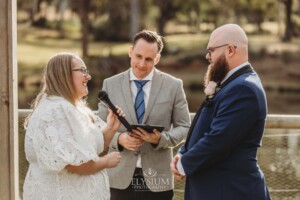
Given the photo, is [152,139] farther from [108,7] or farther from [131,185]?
[108,7]

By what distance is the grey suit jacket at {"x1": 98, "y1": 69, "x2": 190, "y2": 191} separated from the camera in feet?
13.6

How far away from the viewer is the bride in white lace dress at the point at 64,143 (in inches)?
141

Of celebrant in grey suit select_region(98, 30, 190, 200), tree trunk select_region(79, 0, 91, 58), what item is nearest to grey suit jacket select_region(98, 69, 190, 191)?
celebrant in grey suit select_region(98, 30, 190, 200)

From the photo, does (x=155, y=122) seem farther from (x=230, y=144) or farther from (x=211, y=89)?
(x=230, y=144)

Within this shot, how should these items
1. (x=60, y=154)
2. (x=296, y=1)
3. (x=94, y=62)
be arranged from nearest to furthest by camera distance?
(x=60, y=154)
(x=94, y=62)
(x=296, y=1)

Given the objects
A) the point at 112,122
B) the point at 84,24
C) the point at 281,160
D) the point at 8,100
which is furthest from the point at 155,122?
the point at 84,24

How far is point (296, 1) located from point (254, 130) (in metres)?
37.2

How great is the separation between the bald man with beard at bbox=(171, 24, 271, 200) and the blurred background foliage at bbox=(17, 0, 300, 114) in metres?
19.3

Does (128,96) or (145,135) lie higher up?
(128,96)

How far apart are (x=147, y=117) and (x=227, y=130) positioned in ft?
2.58

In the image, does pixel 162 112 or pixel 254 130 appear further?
pixel 162 112

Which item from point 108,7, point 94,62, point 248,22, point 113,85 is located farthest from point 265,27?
point 113,85

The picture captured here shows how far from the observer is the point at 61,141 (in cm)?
359

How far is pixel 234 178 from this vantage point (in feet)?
11.9
